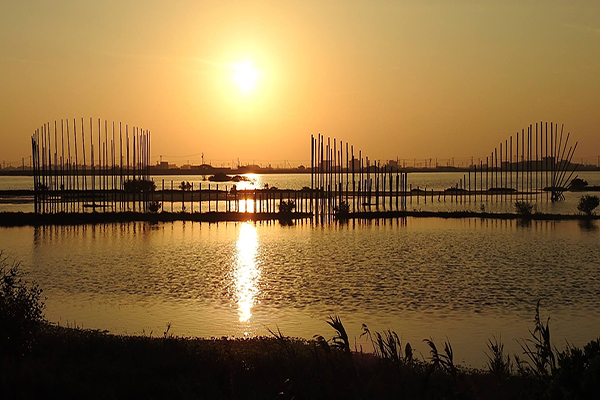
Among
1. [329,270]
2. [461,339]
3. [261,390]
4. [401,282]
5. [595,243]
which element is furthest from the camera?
[595,243]

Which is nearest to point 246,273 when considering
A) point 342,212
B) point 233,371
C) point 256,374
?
point 256,374

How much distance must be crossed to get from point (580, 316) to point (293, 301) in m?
8.18

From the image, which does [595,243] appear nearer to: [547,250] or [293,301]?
[547,250]

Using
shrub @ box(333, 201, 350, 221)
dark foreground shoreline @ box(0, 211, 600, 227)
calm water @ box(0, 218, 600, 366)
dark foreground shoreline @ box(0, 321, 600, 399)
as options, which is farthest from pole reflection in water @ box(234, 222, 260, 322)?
shrub @ box(333, 201, 350, 221)

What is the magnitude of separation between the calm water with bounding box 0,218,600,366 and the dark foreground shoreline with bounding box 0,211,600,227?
407 centimetres

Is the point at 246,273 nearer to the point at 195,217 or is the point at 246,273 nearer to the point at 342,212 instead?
the point at 195,217

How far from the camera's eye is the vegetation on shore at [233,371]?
7.55 metres

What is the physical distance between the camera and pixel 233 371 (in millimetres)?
10180

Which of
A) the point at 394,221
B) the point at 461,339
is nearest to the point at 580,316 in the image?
the point at 461,339

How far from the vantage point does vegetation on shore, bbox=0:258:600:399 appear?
755cm

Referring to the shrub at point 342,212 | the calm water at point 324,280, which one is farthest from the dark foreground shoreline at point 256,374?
the shrub at point 342,212

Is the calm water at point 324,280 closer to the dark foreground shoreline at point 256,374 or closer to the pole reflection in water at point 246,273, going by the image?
the pole reflection in water at point 246,273

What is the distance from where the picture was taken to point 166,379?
10109mm

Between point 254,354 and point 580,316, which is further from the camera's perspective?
point 580,316
